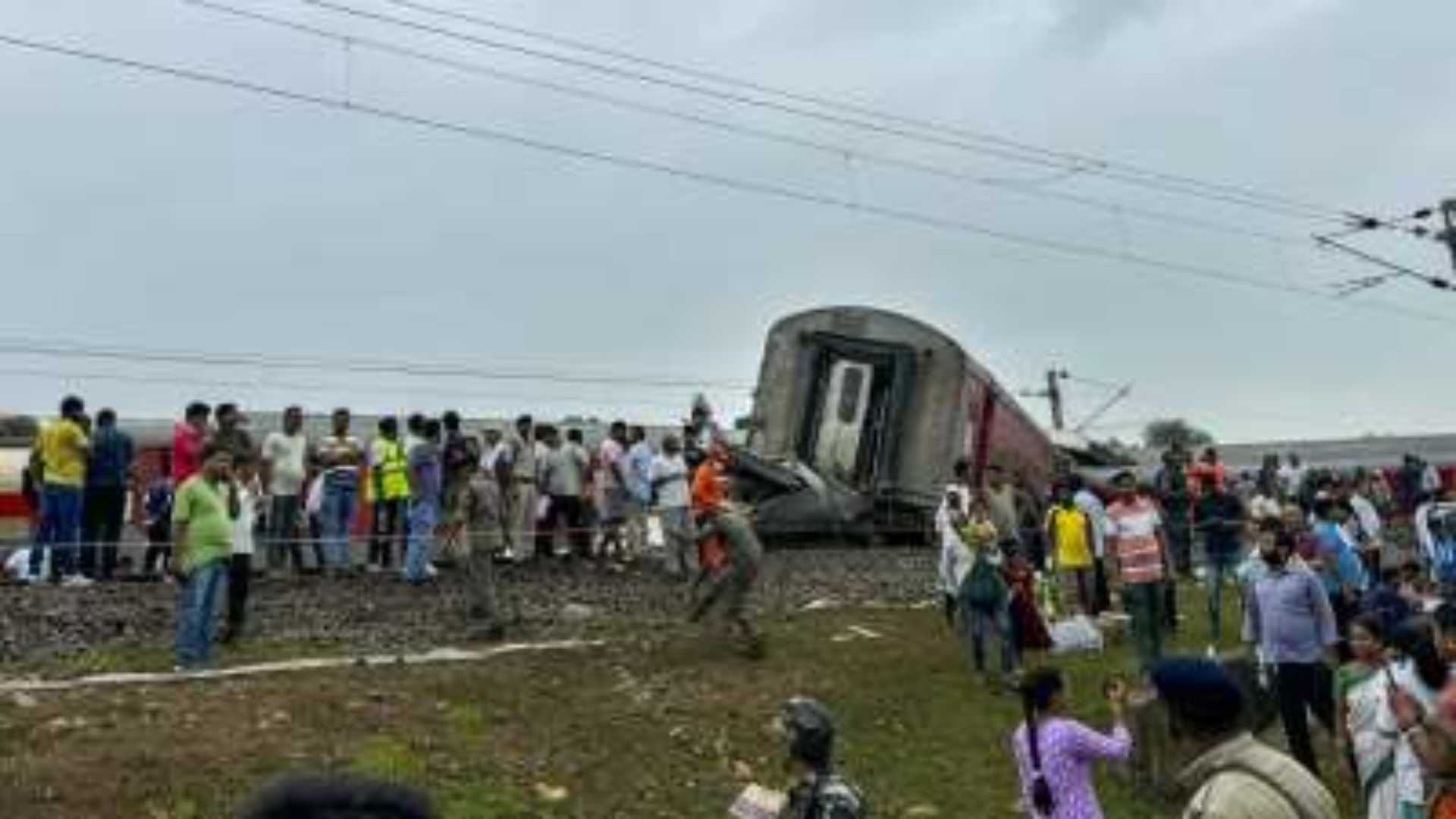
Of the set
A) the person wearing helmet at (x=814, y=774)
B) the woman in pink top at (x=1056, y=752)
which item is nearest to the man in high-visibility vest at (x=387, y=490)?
the woman in pink top at (x=1056, y=752)

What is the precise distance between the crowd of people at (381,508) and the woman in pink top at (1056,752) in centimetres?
638

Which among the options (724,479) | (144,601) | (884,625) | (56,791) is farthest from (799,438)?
(56,791)

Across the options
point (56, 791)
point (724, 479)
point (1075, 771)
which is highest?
point (724, 479)

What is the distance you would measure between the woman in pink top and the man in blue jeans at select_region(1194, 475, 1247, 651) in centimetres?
991

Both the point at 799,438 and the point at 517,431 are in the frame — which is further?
the point at 799,438

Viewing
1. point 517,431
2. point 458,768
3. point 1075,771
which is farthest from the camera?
point 517,431

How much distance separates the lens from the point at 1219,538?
18.4 metres

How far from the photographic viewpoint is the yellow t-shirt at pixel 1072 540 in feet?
59.9

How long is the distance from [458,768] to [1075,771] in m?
4.31

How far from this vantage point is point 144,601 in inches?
624

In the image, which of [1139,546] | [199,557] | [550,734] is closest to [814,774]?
[550,734]

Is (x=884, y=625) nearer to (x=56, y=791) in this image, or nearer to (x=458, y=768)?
(x=458, y=768)

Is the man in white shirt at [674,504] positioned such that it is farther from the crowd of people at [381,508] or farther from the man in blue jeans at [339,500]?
the man in blue jeans at [339,500]

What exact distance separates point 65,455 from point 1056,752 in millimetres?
10793
